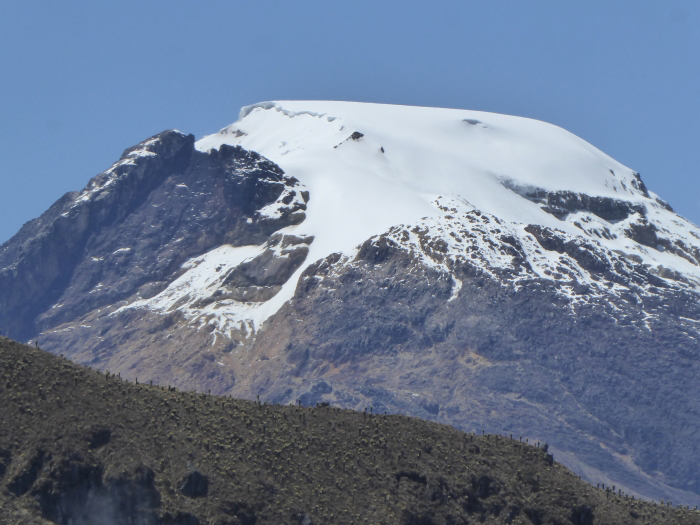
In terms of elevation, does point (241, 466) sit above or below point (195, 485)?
above

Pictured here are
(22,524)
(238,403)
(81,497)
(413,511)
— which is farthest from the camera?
(238,403)

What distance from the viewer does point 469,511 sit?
12312cm

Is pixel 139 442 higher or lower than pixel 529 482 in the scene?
lower

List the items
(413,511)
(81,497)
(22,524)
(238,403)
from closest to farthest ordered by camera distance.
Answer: (22,524) < (81,497) < (413,511) < (238,403)

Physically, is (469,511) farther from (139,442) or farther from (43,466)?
(43,466)

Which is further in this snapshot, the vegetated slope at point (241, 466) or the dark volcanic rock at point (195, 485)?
the dark volcanic rock at point (195, 485)

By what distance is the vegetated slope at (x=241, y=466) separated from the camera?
110250 mm

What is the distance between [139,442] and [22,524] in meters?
14.3

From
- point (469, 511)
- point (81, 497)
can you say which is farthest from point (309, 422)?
point (81, 497)

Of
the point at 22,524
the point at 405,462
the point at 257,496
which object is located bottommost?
the point at 22,524

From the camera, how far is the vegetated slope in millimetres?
110250

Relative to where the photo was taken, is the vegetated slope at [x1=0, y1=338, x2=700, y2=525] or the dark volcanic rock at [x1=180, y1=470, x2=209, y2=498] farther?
the dark volcanic rock at [x1=180, y1=470, x2=209, y2=498]

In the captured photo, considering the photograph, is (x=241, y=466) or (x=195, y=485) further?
(x=241, y=466)

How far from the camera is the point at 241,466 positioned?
11712cm
